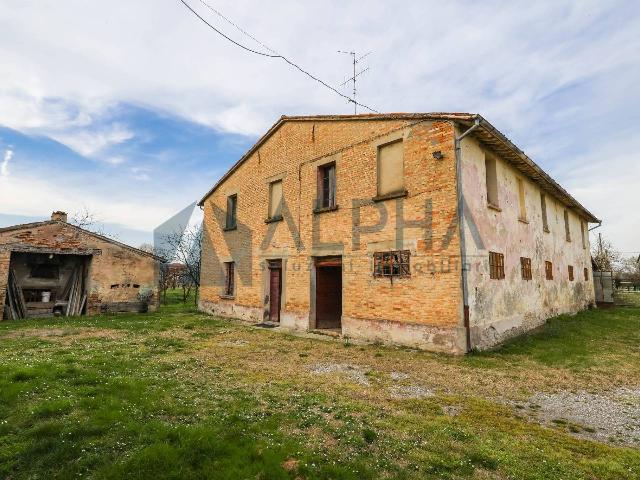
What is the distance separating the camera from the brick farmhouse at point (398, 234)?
8266mm

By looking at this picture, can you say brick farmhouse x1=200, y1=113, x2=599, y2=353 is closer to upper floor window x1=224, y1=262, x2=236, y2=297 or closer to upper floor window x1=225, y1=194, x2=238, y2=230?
upper floor window x1=224, y1=262, x2=236, y2=297

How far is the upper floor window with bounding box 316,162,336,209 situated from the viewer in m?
11.4

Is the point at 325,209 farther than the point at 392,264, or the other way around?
the point at 325,209

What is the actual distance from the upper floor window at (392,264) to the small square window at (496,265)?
2196mm

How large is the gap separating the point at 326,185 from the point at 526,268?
701 centimetres

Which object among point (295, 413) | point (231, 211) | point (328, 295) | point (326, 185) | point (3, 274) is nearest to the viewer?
point (295, 413)

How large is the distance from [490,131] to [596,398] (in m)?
6.18

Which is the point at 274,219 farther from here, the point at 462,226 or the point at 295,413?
the point at 295,413

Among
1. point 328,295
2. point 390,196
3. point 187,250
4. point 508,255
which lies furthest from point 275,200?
point 187,250

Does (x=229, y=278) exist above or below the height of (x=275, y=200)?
below

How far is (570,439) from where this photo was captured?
3.78 m

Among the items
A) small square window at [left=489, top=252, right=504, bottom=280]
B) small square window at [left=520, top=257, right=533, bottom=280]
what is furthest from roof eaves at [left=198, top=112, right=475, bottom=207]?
small square window at [left=520, top=257, right=533, bottom=280]

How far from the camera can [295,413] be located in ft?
13.9

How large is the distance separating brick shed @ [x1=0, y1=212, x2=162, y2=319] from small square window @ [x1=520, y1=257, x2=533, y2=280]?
15.1 m
